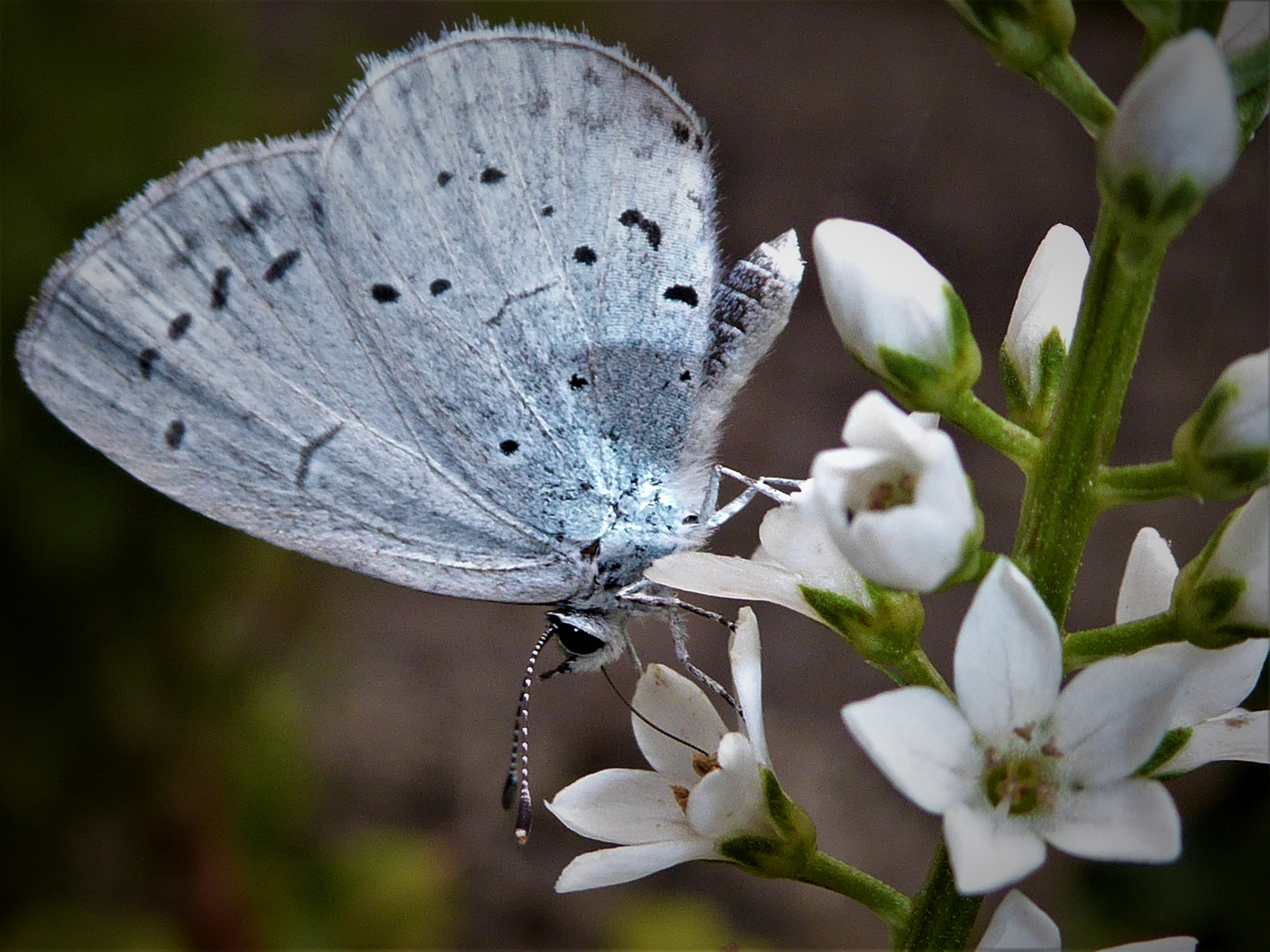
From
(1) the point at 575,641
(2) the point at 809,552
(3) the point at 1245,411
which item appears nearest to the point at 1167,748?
(3) the point at 1245,411

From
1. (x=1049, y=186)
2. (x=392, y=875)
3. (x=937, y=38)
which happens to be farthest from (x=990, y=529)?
(x=937, y=38)

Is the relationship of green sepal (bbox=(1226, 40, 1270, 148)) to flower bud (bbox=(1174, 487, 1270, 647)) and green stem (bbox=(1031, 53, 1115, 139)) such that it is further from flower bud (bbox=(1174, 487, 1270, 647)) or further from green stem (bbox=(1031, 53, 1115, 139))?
flower bud (bbox=(1174, 487, 1270, 647))

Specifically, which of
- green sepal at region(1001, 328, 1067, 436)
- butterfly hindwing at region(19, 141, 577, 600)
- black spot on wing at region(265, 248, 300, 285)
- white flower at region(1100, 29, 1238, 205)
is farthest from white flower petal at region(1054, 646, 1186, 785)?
black spot on wing at region(265, 248, 300, 285)

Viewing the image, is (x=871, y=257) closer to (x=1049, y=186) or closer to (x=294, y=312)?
(x=294, y=312)

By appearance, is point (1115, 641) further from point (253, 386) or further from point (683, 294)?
point (253, 386)

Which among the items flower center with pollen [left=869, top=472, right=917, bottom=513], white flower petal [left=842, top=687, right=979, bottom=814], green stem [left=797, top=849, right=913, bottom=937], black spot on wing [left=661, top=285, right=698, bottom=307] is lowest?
green stem [left=797, top=849, right=913, bottom=937]
